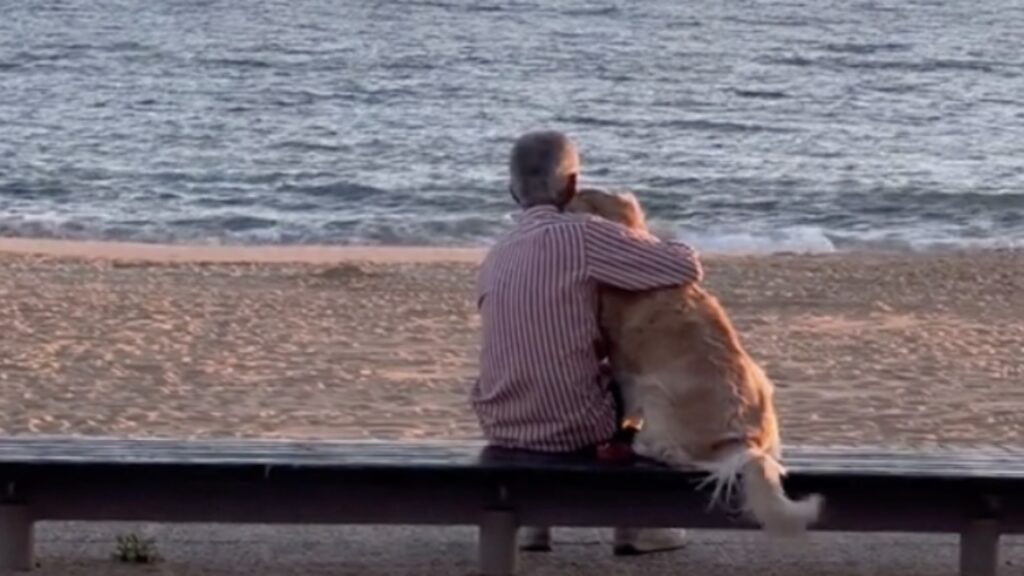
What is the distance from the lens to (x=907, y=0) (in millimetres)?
77188

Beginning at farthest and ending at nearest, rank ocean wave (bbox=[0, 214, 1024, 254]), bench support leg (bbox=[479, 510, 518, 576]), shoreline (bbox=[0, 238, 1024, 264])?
ocean wave (bbox=[0, 214, 1024, 254]), shoreline (bbox=[0, 238, 1024, 264]), bench support leg (bbox=[479, 510, 518, 576])

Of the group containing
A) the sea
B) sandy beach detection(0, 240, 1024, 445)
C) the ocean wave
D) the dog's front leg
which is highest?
the dog's front leg

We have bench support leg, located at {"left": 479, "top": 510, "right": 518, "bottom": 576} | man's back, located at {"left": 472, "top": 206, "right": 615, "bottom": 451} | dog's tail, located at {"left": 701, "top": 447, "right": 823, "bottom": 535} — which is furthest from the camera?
bench support leg, located at {"left": 479, "top": 510, "right": 518, "bottom": 576}

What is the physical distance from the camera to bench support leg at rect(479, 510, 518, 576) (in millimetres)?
6059

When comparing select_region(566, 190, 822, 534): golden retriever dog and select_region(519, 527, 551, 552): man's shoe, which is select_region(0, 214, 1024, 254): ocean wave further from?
select_region(566, 190, 822, 534): golden retriever dog

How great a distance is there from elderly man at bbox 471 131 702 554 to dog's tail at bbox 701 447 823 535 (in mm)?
411

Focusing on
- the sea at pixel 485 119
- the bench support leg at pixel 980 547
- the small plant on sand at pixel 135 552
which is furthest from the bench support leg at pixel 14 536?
the sea at pixel 485 119

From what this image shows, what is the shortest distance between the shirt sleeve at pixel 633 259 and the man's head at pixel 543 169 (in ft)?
0.43

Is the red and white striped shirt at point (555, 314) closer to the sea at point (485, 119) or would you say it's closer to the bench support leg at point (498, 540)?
the bench support leg at point (498, 540)

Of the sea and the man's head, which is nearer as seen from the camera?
the man's head

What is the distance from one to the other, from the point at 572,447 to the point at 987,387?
19.4 ft

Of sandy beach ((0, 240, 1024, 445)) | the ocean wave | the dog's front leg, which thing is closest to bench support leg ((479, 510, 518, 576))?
the dog's front leg

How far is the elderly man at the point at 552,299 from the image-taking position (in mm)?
5809

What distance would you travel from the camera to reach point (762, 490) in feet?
18.5
